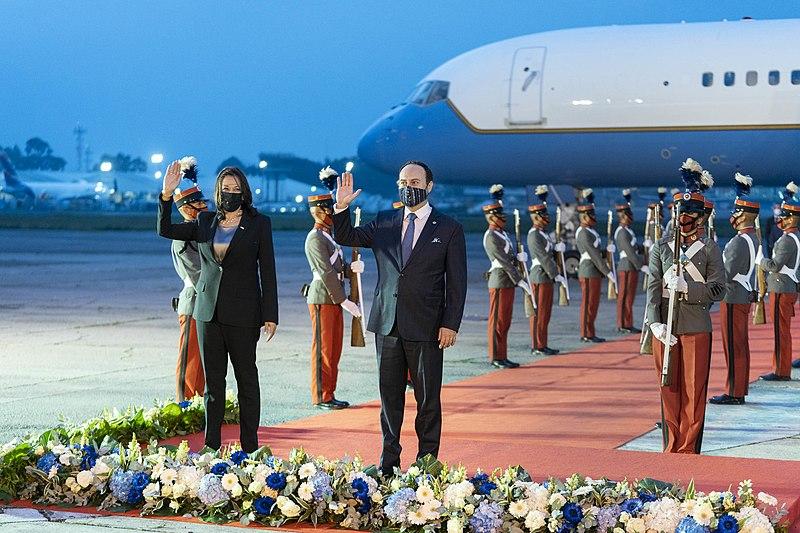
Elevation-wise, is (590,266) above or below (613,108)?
below

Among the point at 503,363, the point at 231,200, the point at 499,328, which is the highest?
the point at 231,200

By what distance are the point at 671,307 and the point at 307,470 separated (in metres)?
2.80

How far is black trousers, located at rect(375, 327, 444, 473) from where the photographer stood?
691 cm

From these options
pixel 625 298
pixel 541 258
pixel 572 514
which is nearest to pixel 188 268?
pixel 572 514

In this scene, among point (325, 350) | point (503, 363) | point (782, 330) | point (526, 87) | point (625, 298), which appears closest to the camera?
point (325, 350)

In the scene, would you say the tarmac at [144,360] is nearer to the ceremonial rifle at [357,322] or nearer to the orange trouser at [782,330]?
the orange trouser at [782,330]

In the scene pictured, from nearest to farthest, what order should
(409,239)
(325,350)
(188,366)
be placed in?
(409,239)
(188,366)
(325,350)

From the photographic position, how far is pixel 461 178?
82.4 ft

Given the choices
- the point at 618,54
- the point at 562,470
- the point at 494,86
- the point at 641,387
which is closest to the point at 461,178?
the point at 494,86

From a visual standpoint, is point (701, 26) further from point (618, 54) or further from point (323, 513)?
point (323, 513)

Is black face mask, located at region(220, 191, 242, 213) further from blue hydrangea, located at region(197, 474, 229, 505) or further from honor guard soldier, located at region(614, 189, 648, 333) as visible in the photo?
honor guard soldier, located at region(614, 189, 648, 333)

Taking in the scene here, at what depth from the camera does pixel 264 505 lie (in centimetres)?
630

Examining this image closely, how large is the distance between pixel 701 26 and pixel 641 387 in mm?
13106

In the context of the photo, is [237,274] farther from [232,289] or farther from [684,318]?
[684,318]
